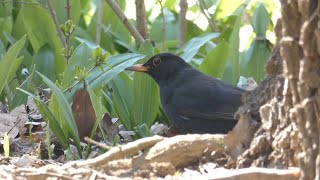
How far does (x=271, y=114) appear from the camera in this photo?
10.6 ft

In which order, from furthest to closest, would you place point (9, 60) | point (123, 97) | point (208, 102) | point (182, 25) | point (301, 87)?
point (182, 25), point (208, 102), point (123, 97), point (9, 60), point (301, 87)

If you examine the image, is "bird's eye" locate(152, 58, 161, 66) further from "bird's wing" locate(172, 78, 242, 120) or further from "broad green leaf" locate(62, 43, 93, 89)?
"broad green leaf" locate(62, 43, 93, 89)

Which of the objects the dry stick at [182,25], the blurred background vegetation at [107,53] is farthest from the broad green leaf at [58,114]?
the dry stick at [182,25]

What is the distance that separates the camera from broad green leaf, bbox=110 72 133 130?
17.1ft

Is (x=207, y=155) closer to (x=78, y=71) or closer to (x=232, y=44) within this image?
(x=78, y=71)

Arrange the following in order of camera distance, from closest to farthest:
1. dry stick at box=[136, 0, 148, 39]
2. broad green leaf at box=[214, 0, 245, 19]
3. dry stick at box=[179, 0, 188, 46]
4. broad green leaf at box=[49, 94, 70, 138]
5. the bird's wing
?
broad green leaf at box=[49, 94, 70, 138]
the bird's wing
dry stick at box=[136, 0, 148, 39]
dry stick at box=[179, 0, 188, 46]
broad green leaf at box=[214, 0, 245, 19]

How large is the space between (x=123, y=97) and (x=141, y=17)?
1.49m

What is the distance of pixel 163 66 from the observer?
6.21 meters

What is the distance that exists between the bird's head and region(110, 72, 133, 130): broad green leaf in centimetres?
40

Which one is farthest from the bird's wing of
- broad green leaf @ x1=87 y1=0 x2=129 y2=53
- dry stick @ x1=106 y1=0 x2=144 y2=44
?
broad green leaf @ x1=87 y1=0 x2=129 y2=53

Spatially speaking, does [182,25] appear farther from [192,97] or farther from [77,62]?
[77,62]

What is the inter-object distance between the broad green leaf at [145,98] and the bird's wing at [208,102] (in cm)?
19

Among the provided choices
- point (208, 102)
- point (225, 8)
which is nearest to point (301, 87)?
point (208, 102)

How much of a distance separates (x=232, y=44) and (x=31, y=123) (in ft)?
5.60
